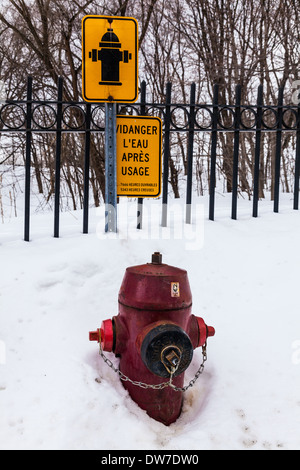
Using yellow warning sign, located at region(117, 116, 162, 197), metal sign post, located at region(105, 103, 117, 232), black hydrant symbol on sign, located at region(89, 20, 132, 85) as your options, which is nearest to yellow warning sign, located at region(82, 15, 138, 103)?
black hydrant symbol on sign, located at region(89, 20, 132, 85)

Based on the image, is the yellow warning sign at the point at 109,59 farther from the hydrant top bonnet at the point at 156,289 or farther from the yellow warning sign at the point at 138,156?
the hydrant top bonnet at the point at 156,289

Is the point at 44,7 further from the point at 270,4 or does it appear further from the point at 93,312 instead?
the point at 93,312

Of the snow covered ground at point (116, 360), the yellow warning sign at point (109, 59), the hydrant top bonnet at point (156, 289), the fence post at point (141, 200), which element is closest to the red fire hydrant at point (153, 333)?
the hydrant top bonnet at point (156, 289)

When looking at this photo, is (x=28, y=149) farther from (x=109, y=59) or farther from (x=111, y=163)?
(x=109, y=59)

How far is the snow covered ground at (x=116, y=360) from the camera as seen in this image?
6.79 ft

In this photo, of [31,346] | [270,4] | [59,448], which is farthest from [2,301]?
[270,4]

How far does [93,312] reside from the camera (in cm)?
286

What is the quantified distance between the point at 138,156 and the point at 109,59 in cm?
84

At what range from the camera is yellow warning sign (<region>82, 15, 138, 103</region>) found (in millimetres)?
3178

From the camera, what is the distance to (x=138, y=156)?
3527 mm

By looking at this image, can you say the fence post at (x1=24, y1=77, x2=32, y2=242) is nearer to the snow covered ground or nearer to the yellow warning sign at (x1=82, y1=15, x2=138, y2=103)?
the snow covered ground

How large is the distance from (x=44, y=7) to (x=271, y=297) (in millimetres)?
9110

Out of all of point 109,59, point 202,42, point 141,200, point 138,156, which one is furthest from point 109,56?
point 202,42
